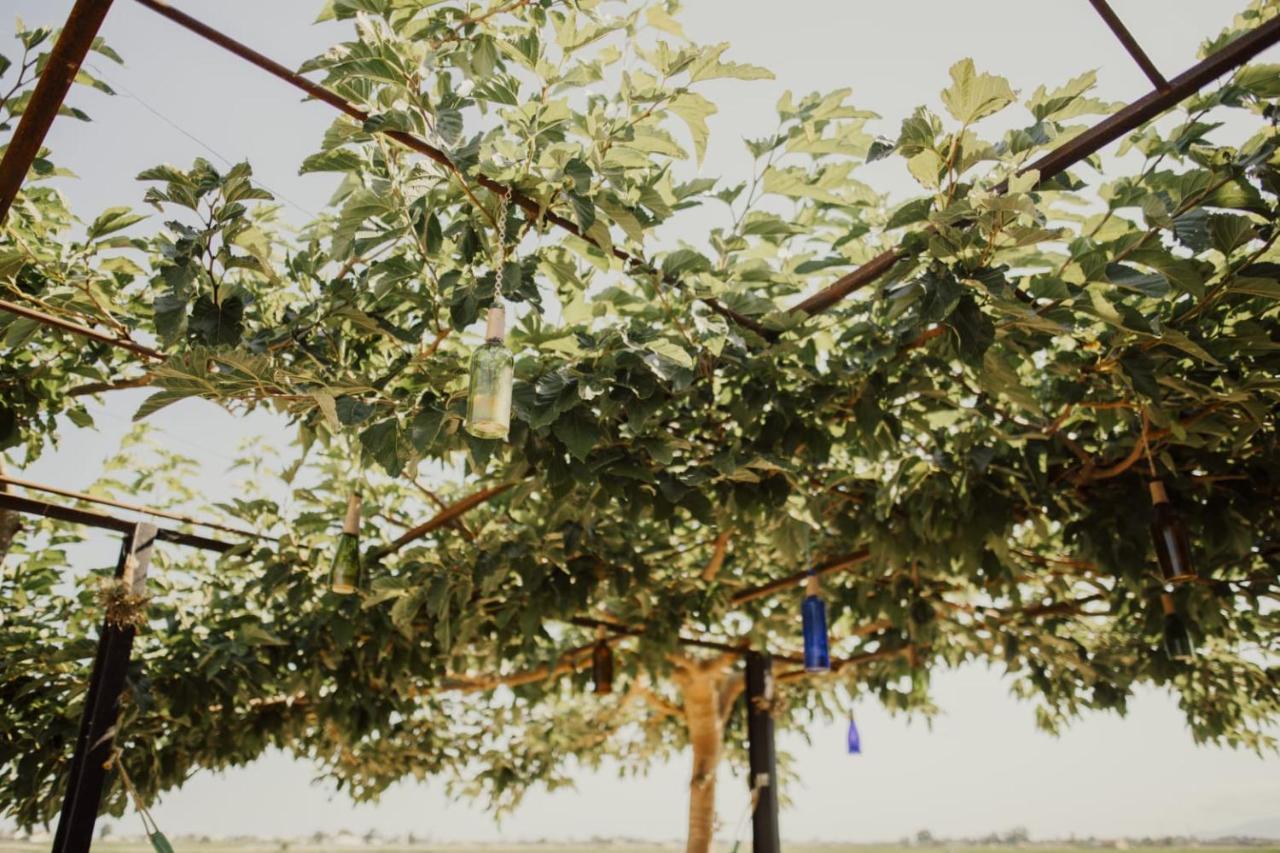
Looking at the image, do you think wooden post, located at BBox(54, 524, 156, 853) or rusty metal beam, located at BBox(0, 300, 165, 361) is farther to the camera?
wooden post, located at BBox(54, 524, 156, 853)

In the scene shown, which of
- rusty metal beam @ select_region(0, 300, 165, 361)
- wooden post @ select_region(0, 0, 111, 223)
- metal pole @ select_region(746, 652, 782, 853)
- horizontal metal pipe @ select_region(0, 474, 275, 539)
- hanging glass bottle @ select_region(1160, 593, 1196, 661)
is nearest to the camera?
wooden post @ select_region(0, 0, 111, 223)

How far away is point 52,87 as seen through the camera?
1279 millimetres

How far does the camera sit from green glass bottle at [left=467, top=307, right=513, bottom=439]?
1251mm

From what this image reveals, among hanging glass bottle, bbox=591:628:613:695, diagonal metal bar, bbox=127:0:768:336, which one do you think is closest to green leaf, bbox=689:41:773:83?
diagonal metal bar, bbox=127:0:768:336

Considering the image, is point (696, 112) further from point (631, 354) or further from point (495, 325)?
point (495, 325)

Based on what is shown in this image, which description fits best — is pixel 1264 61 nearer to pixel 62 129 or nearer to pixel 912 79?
pixel 912 79

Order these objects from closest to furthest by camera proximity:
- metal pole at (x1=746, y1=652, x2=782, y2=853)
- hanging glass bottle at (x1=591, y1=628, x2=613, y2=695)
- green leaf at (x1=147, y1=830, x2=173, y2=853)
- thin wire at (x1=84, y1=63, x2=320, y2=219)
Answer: thin wire at (x1=84, y1=63, x2=320, y2=219) → green leaf at (x1=147, y1=830, x2=173, y2=853) → metal pole at (x1=746, y1=652, x2=782, y2=853) → hanging glass bottle at (x1=591, y1=628, x2=613, y2=695)

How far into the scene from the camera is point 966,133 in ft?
4.19

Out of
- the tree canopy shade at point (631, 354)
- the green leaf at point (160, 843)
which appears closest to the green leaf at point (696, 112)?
the tree canopy shade at point (631, 354)

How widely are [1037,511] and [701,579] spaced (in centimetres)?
155

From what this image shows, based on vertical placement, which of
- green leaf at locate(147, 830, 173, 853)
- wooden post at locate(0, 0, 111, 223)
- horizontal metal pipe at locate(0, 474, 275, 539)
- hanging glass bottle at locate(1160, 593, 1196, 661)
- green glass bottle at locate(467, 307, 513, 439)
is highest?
wooden post at locate(0, 0, 111, 223)

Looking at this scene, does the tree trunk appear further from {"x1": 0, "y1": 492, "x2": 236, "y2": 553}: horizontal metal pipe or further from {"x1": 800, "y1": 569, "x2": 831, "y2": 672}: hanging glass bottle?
{"x1": 0, "y1": 492, "x2": 236, "y2": 553}: horizontal metal pipe

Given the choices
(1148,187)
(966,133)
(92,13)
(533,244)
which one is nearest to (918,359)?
(1148,187)

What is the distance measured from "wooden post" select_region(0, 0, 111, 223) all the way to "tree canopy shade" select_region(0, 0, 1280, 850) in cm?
20
